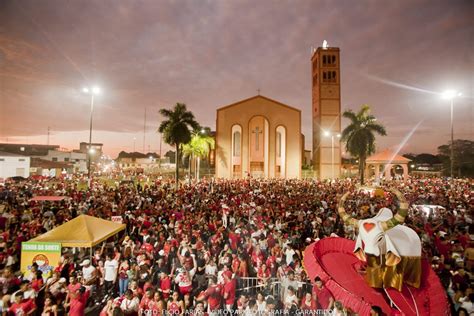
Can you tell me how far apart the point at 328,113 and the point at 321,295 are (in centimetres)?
4252

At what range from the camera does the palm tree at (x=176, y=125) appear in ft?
97.2

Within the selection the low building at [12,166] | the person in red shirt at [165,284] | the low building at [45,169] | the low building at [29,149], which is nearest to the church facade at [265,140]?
the low building at [45,169]

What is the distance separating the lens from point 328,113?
148 ft

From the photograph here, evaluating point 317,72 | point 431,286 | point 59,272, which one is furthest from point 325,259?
point 317,72

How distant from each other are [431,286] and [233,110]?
37.5 meters

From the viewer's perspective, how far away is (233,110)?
41594mm

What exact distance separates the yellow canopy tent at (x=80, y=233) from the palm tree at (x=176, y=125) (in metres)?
20.3

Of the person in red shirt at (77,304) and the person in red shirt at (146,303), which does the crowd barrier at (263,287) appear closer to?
the person in red shirt at (146,303)

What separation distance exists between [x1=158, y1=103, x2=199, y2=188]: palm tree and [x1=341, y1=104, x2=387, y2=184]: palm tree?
17.0 m

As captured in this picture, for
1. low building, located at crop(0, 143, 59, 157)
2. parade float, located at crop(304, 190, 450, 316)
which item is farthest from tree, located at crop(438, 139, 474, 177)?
low building, located at crop(0, 143, 59, 157)

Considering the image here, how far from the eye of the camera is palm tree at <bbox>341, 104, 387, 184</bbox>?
29.5 meters

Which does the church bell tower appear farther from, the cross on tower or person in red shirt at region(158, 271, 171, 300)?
person in red shirt at region(158, 271, 171, 300)

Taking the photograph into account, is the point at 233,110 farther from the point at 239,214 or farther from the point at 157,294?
the point at 157,294

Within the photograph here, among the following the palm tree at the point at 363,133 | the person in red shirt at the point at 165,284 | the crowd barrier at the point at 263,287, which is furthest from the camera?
the palm tree at the point at 363,133
